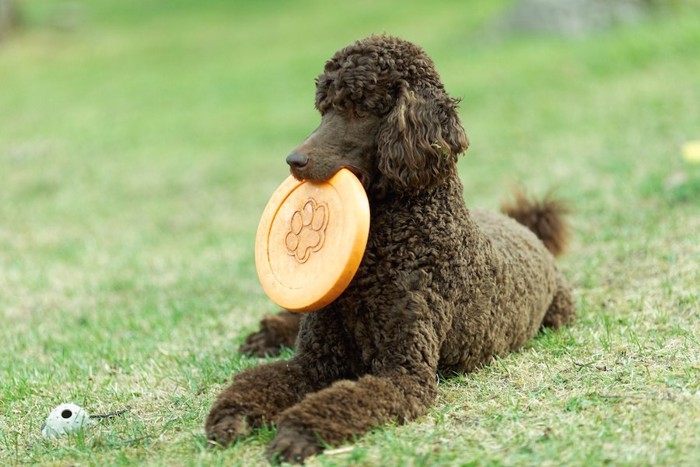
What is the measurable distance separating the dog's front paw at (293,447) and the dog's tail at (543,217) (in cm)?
318

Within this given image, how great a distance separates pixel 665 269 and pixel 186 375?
339cm

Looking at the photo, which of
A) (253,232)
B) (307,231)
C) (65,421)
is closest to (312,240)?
(307,231)

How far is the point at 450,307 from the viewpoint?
4.42 metres

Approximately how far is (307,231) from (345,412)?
998 millimetres

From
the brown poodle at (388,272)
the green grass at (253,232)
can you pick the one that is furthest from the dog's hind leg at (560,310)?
the brown poodle at (388,272)

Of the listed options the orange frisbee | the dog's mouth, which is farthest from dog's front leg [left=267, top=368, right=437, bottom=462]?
the dog's mouth

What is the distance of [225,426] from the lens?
3969 millimetres

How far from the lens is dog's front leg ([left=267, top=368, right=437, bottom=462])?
3723 millimetres

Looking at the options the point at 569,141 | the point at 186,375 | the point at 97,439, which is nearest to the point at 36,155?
the point at 569,141

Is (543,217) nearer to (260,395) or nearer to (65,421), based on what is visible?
(260,395)

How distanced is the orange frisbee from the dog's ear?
0.19 meters

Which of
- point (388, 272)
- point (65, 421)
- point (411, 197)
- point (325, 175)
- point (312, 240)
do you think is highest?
point (325, 175)

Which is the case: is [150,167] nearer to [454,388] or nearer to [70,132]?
[70,132]

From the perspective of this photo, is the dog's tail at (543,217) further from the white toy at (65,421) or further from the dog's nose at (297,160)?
the white toy at (65,421)
